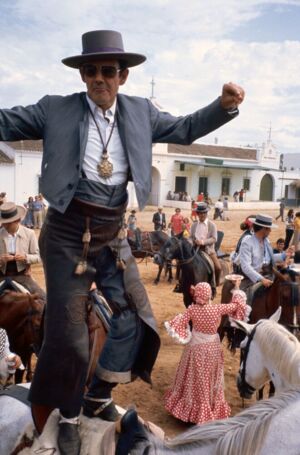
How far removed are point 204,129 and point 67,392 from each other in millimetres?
1474

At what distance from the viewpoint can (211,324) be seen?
554 centimetres

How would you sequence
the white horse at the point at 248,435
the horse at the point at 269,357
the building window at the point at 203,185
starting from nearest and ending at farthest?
the white horse at the point at 248,435, the horse at the point at 269,357, the building window at the point at 203,185

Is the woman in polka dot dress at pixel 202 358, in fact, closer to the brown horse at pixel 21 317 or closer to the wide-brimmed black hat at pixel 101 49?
the brown horse at pixel 21 317

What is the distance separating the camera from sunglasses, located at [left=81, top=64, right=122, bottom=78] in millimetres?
2355

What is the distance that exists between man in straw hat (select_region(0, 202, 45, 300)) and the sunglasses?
4112mm

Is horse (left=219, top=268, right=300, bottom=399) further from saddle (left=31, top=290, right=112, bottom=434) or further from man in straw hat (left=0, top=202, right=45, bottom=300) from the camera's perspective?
saddle (left=31, top=290, right=112, bottom=434)

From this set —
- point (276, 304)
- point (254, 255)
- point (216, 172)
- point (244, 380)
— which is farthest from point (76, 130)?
point (216, 172)

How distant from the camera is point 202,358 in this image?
5.64 m

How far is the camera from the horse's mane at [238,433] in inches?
66.7

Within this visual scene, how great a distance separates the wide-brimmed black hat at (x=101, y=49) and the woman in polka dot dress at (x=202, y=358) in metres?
3.52

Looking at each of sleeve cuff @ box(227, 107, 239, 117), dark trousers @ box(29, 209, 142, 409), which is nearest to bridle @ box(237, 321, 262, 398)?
dark trousers @ box(29, 209, 142, 409)

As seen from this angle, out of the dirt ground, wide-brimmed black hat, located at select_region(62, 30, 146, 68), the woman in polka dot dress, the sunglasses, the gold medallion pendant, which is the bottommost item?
the dirt ground

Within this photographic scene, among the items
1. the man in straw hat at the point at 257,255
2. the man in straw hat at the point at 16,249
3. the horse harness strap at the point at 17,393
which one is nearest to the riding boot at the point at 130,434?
the horse harness strap at the point at 17,393

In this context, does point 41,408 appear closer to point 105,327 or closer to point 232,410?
point 105,327
